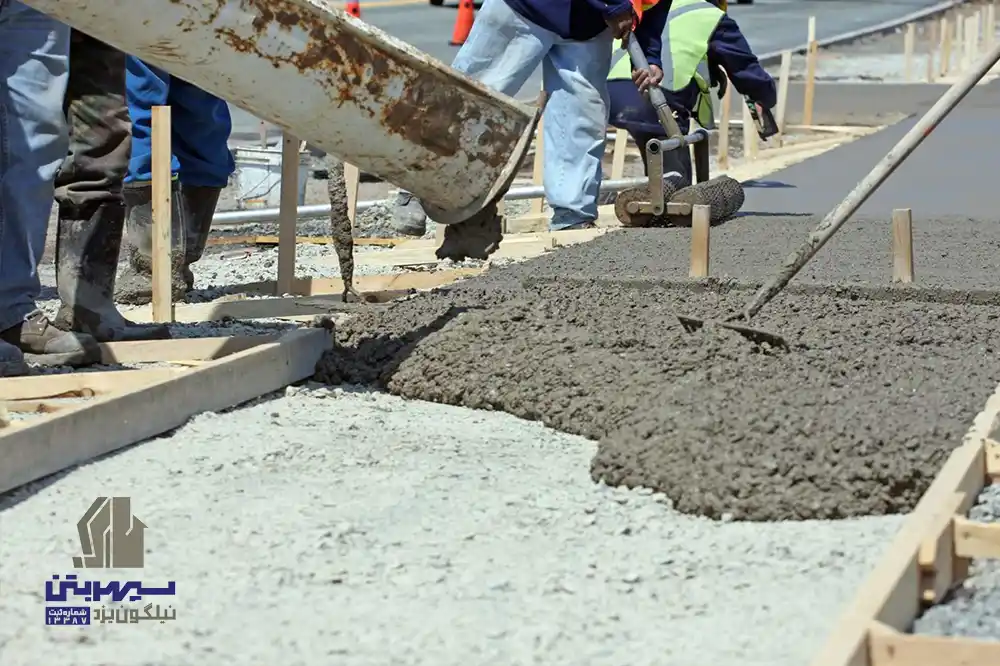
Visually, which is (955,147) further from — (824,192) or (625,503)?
(625,503)

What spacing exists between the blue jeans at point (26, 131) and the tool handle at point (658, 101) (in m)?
3.66

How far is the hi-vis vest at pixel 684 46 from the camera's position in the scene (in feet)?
26.2

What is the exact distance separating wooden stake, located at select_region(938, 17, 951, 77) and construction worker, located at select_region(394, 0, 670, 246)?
37.4 feet

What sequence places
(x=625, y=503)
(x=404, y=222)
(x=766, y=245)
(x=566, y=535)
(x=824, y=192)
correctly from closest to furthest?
(x=566, y=535), (x=625, y=503), (x=766, y=245), (x=404, y=222), (x=824, y=192)

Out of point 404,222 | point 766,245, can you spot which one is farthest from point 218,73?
point 404,222

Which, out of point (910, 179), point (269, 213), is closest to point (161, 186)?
point (269, 213)

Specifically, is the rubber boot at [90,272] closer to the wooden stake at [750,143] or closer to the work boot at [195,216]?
the work boot at [195,216]

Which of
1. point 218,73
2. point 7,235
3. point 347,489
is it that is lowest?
point 347,489

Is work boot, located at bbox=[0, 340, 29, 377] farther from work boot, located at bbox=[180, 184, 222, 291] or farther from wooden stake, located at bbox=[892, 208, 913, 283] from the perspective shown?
wooden stake, located at bbox=[892, 208, 913, 283]

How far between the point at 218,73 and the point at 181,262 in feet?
6.07

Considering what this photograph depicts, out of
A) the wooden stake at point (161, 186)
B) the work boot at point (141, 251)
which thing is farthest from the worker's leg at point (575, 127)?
the wooden stake at point (161, 186)

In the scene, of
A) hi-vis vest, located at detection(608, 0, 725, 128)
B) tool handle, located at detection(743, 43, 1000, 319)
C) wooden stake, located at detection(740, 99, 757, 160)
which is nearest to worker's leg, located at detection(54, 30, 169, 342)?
tool handle, located at detection(743, 43, 1000, 319)

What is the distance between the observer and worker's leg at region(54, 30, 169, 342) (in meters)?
4.47

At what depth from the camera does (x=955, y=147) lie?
10266mm
